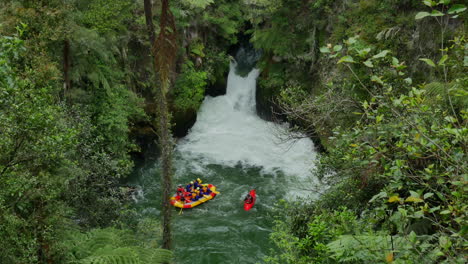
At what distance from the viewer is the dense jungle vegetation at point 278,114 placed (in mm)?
2562

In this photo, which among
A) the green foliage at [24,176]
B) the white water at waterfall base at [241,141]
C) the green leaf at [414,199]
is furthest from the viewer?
the white water at waterfall base at [241,141]

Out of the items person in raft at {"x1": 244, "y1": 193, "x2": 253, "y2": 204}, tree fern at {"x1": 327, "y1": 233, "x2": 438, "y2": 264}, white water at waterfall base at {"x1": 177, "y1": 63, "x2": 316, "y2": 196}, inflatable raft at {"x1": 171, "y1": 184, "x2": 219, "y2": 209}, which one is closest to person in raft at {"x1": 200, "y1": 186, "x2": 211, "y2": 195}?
inflatable raft at {"x1": 171, "y1": 184, "x2": 219, "y2": 209}

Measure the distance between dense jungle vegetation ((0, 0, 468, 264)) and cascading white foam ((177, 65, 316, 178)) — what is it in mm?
783

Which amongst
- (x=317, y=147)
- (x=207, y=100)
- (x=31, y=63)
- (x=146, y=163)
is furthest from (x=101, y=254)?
(x=207, y=100)

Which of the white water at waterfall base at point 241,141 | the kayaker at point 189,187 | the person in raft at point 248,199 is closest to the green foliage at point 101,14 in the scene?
the kayaker at point 189,187

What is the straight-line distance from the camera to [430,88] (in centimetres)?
601

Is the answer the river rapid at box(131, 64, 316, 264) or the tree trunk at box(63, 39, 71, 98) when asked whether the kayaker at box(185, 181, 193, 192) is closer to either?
the river rapid at box(131, 64, 316, 264)

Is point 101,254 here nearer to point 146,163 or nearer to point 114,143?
point 114,143

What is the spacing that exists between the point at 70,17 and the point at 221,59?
10.5 meters

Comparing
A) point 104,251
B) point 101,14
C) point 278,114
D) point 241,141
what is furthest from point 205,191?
point 104,251

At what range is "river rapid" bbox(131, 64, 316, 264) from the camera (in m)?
9.18

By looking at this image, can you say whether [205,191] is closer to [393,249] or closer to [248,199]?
[248,199]

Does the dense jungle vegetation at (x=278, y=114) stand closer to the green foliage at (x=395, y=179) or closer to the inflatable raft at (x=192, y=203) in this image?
the green foliage at (x=395, y=179)

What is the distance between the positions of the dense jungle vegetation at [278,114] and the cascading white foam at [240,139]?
783 millimetres
